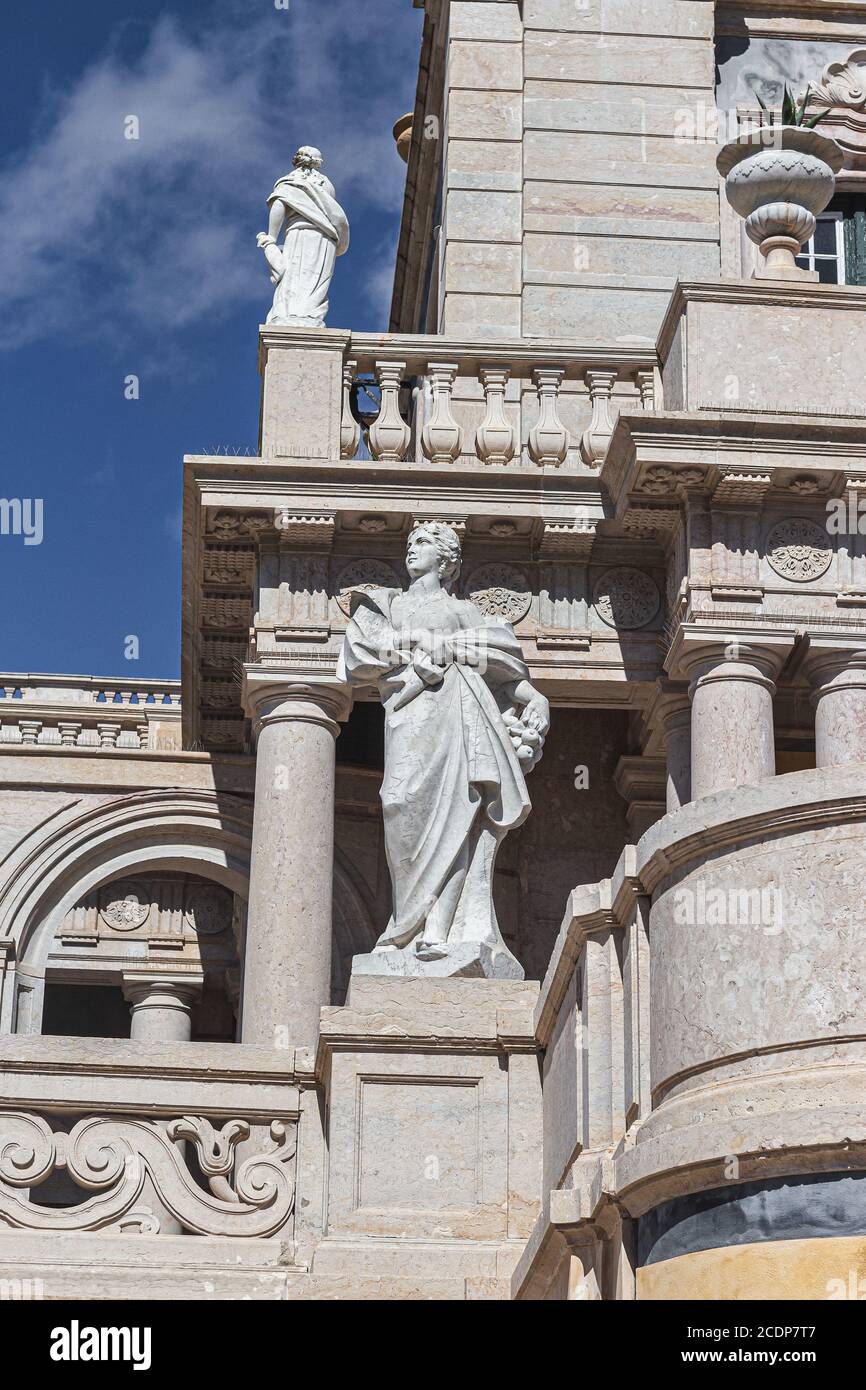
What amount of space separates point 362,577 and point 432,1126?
8.55m

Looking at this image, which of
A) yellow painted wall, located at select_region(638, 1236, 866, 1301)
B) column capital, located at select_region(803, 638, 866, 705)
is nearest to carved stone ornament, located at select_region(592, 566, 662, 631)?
column capital, located at select_region(803, 638, 866, 705)

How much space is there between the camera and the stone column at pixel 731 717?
17.4m

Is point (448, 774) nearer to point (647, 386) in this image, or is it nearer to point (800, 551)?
point (800, 551)

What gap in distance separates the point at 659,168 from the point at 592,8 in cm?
183

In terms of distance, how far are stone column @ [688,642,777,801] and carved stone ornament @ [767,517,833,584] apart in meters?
0.69

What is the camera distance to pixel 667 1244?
771 centimetres

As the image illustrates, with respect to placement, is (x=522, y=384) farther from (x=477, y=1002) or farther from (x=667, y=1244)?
(x=667, y=1244)

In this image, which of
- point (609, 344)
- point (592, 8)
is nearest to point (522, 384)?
point (609, 344)

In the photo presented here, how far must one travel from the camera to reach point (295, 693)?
18.5 m

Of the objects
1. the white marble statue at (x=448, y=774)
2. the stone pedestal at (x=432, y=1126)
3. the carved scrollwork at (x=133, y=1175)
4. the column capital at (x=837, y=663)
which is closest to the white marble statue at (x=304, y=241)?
the column capital at (x=837, y=663)

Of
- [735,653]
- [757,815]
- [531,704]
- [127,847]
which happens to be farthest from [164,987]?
[757,815]

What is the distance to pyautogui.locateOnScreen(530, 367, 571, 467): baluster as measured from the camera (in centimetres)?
1911

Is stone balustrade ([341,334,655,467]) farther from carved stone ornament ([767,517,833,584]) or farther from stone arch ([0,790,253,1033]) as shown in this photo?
stone arch ([0,790,253,1033])

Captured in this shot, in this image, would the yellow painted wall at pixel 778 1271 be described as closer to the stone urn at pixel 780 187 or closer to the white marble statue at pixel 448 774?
the white marble statue at pixel 448 774
